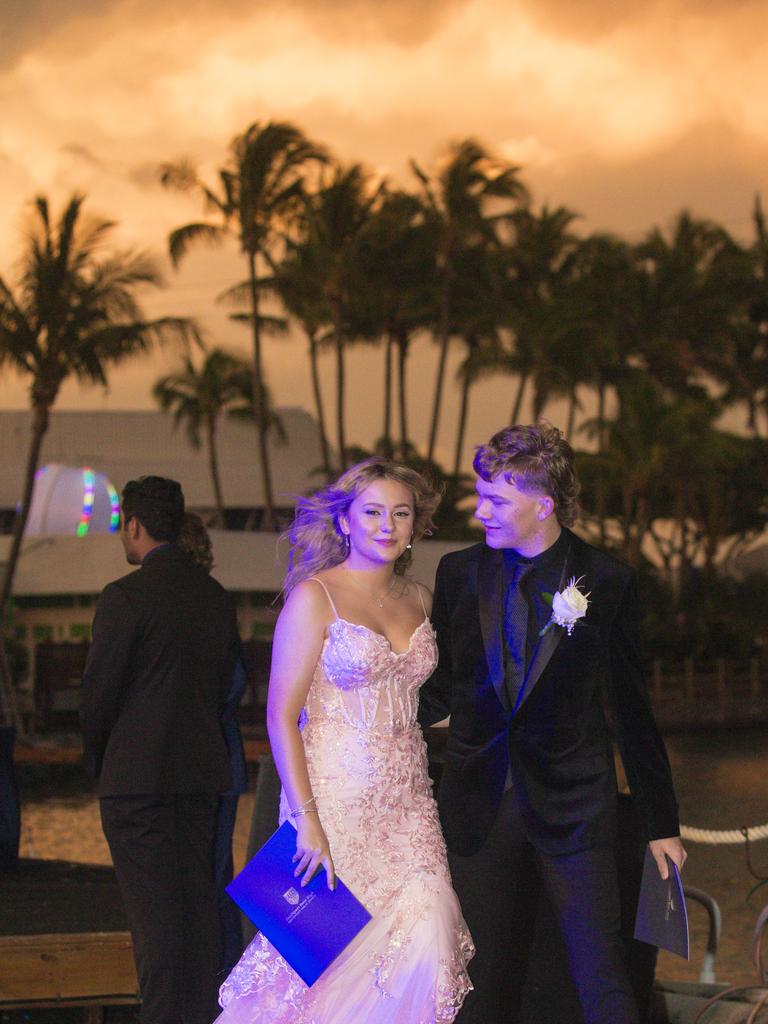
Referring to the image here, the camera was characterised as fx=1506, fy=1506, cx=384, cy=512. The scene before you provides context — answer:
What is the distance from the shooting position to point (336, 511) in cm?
372

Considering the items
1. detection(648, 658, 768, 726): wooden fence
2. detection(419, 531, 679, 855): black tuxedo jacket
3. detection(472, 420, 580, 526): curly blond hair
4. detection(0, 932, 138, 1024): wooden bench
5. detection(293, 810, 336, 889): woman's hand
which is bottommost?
detection(648, 658, 768, 726): wooden fence

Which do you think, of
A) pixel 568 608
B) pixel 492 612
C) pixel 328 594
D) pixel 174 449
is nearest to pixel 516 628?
pixel 492 612

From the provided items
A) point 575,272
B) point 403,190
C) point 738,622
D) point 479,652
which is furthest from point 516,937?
point 575,272

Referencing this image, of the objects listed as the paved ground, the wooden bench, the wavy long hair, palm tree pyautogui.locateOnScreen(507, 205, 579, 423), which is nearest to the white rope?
the paved ground

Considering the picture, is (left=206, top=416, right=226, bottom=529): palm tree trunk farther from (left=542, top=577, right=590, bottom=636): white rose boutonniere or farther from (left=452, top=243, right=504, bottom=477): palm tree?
(left=542, top=577, right=590, bottom=636): white rose boutonniere

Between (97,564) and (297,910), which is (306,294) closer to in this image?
(97,564)

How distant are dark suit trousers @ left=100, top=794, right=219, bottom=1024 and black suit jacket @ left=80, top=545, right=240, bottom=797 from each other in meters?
0.08

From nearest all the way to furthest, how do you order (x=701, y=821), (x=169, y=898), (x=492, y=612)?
1. (x=492, y=612)
2. (x=169, y=898)
3. (x=701, y=821)

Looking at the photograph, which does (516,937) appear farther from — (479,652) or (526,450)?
(526,450)

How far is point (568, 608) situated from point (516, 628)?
0.58ft

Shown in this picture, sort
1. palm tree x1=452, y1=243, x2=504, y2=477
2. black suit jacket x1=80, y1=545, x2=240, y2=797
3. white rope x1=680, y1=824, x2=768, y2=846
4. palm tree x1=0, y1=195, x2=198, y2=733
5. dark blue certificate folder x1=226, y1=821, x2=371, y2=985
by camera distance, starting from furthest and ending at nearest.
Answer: palm tree x1=452, y1=243, x2=504, y2=477 → palm tree x1=0, y1=195, x2=198, y2=733 → white rope x1=680, y1=824, x2=768, y2=846 → black suit jacket x1=80, y1=545, x2=240, y2=797 → dark blue certificate folder x1=226, y1=821, x2=371, y2=985

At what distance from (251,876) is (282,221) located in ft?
116

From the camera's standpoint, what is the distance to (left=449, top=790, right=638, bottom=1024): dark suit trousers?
3531 mm

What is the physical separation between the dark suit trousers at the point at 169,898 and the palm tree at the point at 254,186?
31844mm
